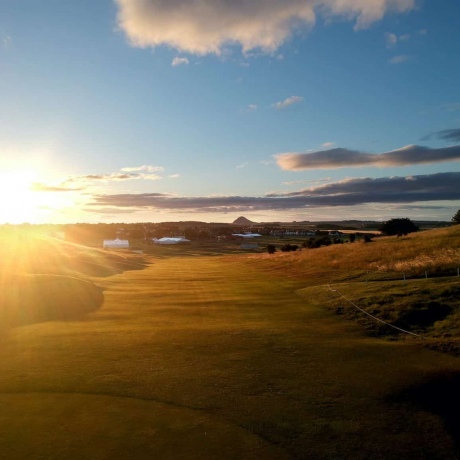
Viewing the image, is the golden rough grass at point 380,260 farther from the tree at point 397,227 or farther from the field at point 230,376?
the tree at point 397,227

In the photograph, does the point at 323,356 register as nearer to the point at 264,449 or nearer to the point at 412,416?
the point at 412,416

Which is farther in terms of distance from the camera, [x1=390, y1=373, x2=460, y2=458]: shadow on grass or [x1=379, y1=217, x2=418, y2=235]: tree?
[x1=379, y1=217, x2=418, y2=235]: tree

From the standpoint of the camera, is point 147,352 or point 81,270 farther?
point 81,270

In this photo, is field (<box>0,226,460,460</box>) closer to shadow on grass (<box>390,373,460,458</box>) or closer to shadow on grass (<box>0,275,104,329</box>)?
shadow on grass (<box>390,373,460,458</box>)

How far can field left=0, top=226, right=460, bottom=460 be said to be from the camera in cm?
1328

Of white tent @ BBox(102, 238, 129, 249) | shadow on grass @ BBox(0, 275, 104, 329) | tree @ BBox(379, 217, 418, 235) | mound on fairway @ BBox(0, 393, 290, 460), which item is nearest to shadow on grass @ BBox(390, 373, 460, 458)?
mound on fairway @ BBox(0, 393, 290, 460)

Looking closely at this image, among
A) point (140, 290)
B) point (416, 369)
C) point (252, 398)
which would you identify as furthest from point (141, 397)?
point (140, 290)

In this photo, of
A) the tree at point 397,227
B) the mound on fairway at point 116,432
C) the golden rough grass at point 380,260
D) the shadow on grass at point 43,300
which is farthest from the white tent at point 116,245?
the mound on fairway at point 116,432

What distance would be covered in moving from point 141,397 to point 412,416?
34.0ft

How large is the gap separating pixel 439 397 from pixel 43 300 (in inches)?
1338

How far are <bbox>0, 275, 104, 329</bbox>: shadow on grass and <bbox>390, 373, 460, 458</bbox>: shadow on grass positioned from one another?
27.0 m

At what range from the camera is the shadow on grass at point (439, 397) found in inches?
595

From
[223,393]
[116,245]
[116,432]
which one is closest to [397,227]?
[223,393]

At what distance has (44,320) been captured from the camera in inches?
1347
